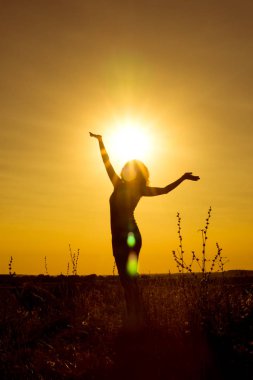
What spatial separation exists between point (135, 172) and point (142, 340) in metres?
2.30

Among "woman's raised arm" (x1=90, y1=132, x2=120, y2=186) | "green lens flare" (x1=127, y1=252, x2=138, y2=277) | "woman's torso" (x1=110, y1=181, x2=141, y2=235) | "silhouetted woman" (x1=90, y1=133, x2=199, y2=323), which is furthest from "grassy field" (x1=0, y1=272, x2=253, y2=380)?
"woman's raised arm" (x1=90, y1=132, x2=120, y2=186)

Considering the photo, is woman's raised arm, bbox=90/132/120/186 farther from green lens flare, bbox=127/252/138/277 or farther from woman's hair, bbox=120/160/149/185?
green lens flare, bbox=127/252/138/277

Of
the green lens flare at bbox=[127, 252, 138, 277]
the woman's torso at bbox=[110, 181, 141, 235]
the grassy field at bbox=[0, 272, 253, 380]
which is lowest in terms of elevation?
Answer: the grassy field at bbox=[0, 272, 253, 380]

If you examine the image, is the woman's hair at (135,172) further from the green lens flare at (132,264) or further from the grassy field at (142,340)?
the grassy field at (142,340)

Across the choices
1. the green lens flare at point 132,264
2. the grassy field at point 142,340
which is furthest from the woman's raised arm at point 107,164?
the grassy field at point 142,340

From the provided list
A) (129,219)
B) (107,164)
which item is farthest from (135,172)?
(129,219)

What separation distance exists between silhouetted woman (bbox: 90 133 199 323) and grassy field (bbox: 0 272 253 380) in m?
0.52

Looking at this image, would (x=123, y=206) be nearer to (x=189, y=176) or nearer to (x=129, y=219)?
(x=129, y=219)

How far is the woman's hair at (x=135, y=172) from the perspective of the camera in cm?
719

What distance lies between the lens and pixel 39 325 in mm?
7578

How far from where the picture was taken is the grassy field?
16.7 ft

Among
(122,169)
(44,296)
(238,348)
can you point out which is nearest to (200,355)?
(238,348)

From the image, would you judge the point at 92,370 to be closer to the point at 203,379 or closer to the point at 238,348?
the point at 203,379

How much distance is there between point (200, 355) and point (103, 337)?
1.78 meters
